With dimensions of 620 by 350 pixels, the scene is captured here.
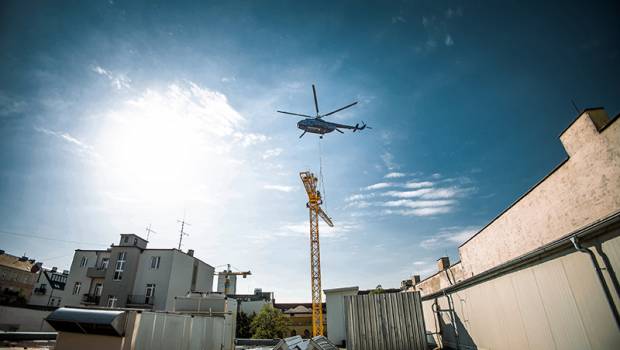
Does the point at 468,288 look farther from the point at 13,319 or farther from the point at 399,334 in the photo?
the point at 13,319

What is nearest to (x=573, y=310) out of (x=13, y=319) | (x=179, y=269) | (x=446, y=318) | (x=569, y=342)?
(x=569, y=342)

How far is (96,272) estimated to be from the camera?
32.8 m

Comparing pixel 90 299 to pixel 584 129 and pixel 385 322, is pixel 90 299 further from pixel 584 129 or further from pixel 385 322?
pixel 584 129

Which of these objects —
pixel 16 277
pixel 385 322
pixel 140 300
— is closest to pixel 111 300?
pixel 140 300

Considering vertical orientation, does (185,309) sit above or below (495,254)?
below

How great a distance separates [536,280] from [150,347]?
1338cm

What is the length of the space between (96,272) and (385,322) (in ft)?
116

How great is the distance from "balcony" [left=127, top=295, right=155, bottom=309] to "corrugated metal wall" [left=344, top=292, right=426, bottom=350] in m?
26.2

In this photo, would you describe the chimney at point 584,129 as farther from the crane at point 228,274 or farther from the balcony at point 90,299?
the crane at point 228,274

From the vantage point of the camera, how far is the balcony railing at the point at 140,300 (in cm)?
3033

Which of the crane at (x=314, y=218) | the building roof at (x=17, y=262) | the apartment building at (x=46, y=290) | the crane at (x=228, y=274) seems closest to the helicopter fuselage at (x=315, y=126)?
the crane at (x=314, y=218)

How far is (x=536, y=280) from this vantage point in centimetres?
808

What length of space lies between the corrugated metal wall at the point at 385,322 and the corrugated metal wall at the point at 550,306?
2371mm

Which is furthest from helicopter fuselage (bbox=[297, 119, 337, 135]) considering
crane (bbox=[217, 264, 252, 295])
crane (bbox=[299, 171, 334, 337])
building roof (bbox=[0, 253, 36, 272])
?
building roof (bbox=[0, 253, 36, 272])
